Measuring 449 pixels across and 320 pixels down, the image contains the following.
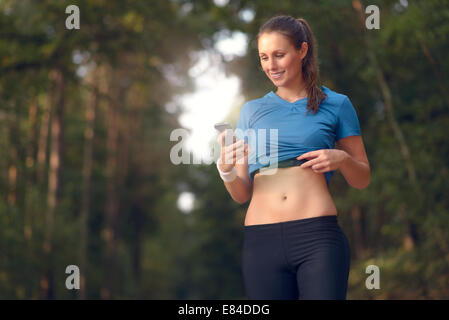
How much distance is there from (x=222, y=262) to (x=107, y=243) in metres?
4.76

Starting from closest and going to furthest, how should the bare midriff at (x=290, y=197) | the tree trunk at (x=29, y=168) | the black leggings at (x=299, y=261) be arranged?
the black leggings at (x=299, y=261)
the bare midriff at (x=290, y=197)
the tree trunk at (x=29, y=168)

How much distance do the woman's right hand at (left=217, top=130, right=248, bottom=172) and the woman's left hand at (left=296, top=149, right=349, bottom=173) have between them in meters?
0.27

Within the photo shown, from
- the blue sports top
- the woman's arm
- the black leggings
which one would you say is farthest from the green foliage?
the black leggings

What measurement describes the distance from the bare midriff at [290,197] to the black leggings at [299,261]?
0.03m

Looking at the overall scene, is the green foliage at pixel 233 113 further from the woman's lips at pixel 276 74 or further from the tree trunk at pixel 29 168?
the woman's lips at pixel 276 74

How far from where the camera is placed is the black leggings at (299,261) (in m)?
2.25

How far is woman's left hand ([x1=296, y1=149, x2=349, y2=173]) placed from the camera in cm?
227

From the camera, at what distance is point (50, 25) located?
13781 millimetres

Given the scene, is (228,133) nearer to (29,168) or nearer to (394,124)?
(394,124)

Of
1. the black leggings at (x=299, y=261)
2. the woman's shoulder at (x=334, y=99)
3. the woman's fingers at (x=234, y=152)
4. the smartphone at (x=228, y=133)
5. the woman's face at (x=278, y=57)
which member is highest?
the woman's face at (x=278, y=57)

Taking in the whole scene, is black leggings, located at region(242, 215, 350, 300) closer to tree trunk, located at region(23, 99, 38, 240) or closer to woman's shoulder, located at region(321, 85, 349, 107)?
woman's shoulder, located at region(321, 85, 349, 107)

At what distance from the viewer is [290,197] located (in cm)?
239

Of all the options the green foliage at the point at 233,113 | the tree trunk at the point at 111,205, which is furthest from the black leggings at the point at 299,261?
the tree trunk at the point at 111,205

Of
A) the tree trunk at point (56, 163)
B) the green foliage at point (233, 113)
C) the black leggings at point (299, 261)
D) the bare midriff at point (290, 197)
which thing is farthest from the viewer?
the tree trunk at point (56, 163)
